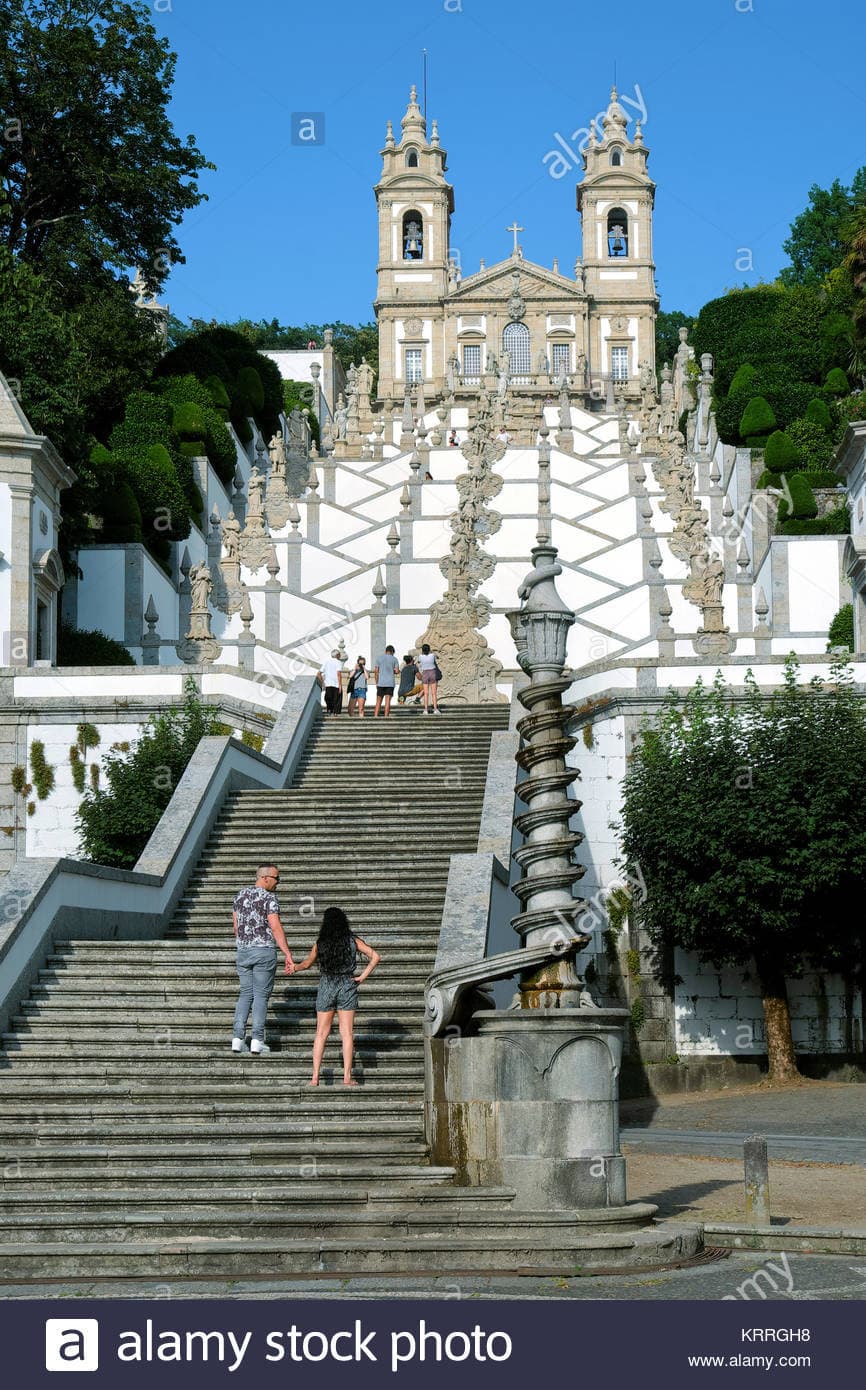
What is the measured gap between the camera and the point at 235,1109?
12.1 m

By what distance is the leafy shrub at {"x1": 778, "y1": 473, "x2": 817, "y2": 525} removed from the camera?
139ft

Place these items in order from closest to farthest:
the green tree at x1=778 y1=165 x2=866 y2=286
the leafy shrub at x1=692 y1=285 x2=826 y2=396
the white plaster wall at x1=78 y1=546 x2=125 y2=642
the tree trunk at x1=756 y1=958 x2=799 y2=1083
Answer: the tree trunk at x1=756 y1=958 x2=799 y2=1083, the white plaster wall at x1=78 y1=546 x2=125 y2=642, the leafy shrub at x1=692 y1=285 x2=826 y2=396, the green tree at x1=778 y1=165 x2=866 y2=286

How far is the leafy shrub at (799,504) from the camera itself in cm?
4222

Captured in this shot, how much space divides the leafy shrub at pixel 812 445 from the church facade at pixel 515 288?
1072 inches

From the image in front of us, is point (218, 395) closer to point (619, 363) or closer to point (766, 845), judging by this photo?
point (766, 845)

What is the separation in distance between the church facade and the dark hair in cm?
6760

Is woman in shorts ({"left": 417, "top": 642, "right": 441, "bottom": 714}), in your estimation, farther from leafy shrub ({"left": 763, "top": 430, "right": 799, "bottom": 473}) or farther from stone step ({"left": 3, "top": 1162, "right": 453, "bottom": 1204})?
leafy shrub ({"left": 763, "top": 430, "right": 799, "bottom": 473})

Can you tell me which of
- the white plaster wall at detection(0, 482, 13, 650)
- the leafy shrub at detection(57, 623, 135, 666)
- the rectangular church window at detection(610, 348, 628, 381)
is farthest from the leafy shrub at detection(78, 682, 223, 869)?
the rectangular church window at detection(610, 348, 628, 381)

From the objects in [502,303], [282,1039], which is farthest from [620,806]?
[502,303]

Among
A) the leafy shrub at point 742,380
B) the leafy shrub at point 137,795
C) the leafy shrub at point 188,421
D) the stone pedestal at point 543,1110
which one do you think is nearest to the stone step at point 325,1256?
the stone pedestal at point 543,1110

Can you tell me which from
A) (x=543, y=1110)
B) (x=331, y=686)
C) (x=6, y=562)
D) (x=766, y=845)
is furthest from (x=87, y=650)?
(x=543, y=1110)

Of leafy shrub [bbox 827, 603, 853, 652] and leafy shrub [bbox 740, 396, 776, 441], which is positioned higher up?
leafy shrub [bbox 740, 396, 776, 441]
